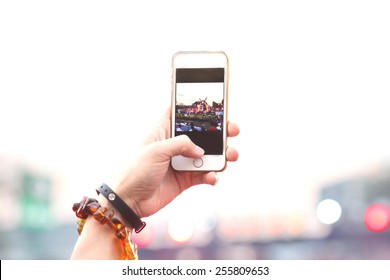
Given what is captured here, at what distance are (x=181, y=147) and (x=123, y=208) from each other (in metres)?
0.44

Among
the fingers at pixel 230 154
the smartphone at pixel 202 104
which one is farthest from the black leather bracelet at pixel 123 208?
the fingers at pixel 230 154

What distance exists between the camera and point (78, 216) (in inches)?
88.9

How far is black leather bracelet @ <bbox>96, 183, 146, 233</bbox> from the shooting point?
7.65 ft

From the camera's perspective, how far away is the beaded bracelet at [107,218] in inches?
87.4

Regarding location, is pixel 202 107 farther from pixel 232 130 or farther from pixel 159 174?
pixel 159 174

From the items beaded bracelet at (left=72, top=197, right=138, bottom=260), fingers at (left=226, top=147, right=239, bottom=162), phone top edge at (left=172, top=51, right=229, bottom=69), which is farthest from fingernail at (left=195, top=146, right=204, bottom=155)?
beaded bracelet at (left=72, top=197, right=138, bottom=260)

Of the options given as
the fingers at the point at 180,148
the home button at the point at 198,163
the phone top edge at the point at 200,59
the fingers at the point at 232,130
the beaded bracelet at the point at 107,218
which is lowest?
the beaded bracelet at the point at 107,218

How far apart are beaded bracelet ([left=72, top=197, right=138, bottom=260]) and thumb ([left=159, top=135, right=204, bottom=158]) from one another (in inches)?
17.3

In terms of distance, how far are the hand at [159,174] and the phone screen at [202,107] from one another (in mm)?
47

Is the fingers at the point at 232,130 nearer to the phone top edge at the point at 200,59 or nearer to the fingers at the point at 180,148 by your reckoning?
the fingers at the point at 180,148

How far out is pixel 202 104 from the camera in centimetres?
277
